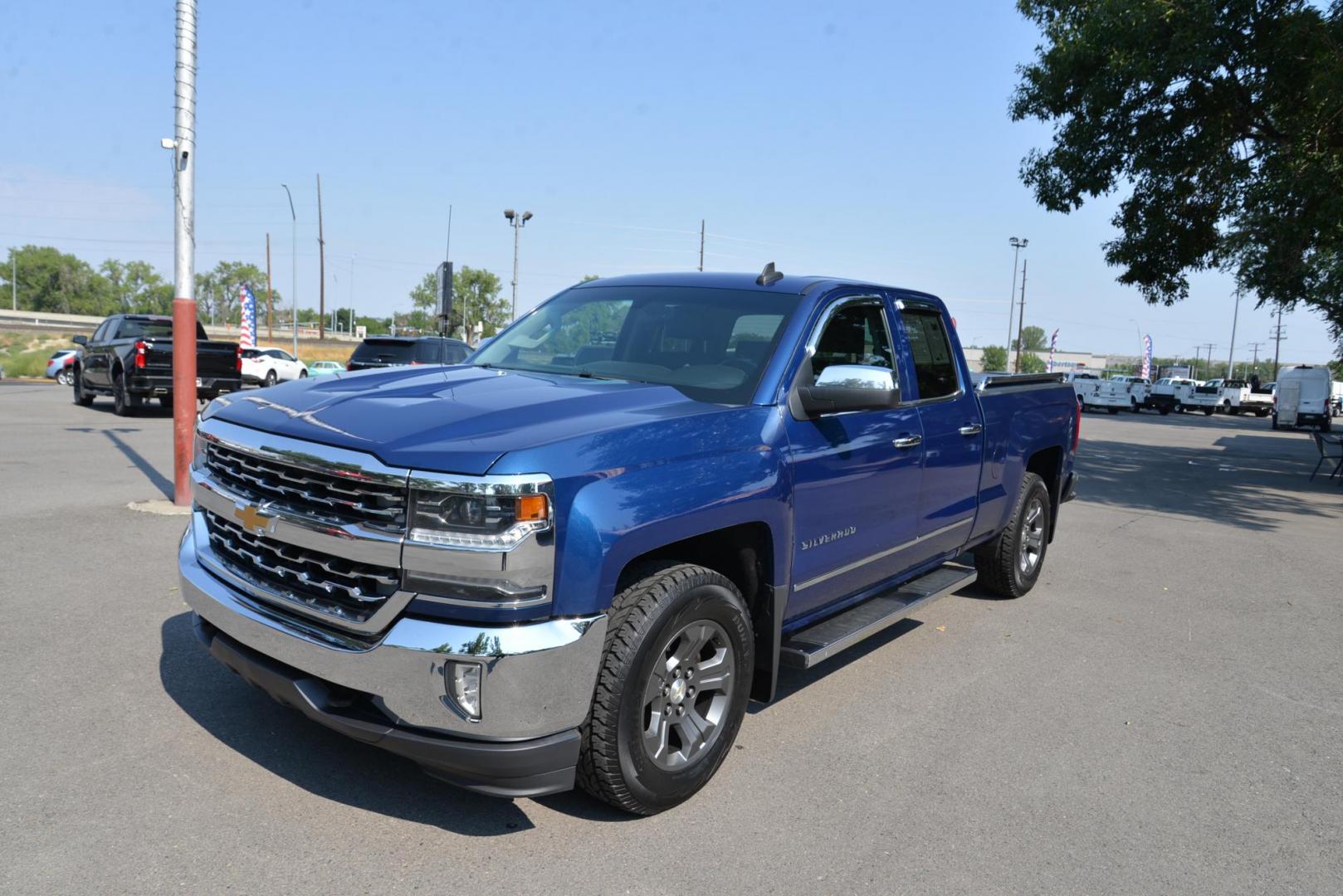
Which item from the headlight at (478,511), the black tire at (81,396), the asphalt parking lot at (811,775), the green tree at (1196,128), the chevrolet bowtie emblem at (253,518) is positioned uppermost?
the green tree at (1196,128)

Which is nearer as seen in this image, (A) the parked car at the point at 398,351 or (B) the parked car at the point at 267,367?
(A) the parked car at the point at 398,351

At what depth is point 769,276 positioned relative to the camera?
452 centimetres

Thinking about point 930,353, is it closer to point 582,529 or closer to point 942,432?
point 942,432

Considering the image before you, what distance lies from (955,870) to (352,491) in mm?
2288

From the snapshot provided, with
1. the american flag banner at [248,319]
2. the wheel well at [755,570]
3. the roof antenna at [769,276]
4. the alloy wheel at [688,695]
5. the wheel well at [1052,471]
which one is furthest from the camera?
the american flag banner at [248,319]

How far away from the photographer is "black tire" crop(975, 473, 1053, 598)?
6.30m

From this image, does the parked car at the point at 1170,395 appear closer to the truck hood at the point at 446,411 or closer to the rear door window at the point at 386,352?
the rear door window at the point at 386,352

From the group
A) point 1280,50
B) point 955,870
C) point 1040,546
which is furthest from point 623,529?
point 1280,50

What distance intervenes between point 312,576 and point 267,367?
29736 mm

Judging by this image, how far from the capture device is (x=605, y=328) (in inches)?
180

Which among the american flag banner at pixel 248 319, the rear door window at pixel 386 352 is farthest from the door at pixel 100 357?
the american flag banner at pixel 248 319

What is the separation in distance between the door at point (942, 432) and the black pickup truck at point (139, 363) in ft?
47.6

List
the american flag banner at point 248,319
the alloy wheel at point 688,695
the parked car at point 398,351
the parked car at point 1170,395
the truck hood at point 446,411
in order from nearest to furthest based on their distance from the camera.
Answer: the truck hood at point 446,411 < the alloy wheel at point 688,695 < the parked car at point 398,351 < the american flag banner at point 248,319 < the parked car at point 1170,395

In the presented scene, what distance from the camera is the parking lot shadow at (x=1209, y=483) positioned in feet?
37.9
